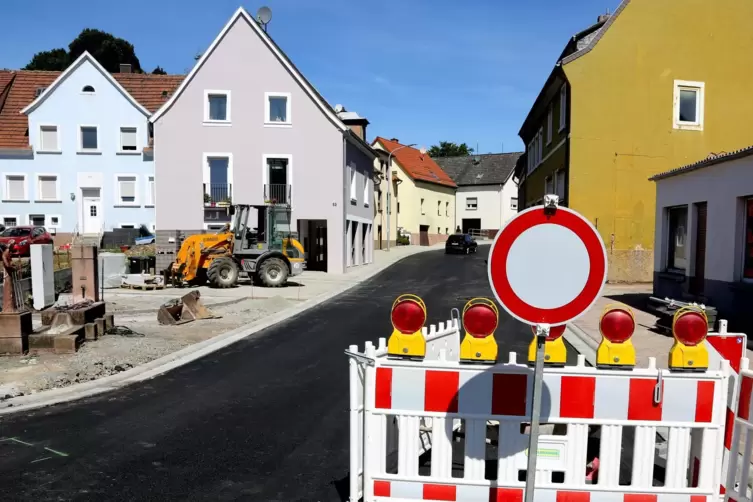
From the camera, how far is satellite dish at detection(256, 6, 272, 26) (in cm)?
2833

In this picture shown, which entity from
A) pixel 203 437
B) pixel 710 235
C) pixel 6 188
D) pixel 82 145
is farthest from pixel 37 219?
pixel 710 235

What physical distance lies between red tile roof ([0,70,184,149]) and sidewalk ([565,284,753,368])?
27921mm

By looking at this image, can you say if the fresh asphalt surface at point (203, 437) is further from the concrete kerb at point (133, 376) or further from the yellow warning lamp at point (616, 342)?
the yellow warning lamp at point (616, 342)

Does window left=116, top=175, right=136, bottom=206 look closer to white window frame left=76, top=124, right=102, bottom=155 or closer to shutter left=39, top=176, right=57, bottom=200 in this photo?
white window frame left=76, top=124, right=102, bottom=155

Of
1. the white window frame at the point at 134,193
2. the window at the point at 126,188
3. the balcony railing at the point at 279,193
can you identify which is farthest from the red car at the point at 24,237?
the balcony railing at the point at 279,193

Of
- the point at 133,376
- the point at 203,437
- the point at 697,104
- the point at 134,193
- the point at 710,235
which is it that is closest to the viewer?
the point at 203,437

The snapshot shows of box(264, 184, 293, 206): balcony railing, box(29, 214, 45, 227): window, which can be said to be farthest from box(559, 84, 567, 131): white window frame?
box(29, 214, 45, 227): window

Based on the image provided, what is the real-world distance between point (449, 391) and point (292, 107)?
23.9 m

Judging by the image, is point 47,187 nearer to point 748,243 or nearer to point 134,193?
point 134,193

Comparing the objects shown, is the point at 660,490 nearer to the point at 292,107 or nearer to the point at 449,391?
the point at 449,391

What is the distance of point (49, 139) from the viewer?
31.7 m

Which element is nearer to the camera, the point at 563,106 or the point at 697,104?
the point at 697,104

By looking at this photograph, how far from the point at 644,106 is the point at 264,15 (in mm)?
18372

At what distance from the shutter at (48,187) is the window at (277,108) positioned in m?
14.3
